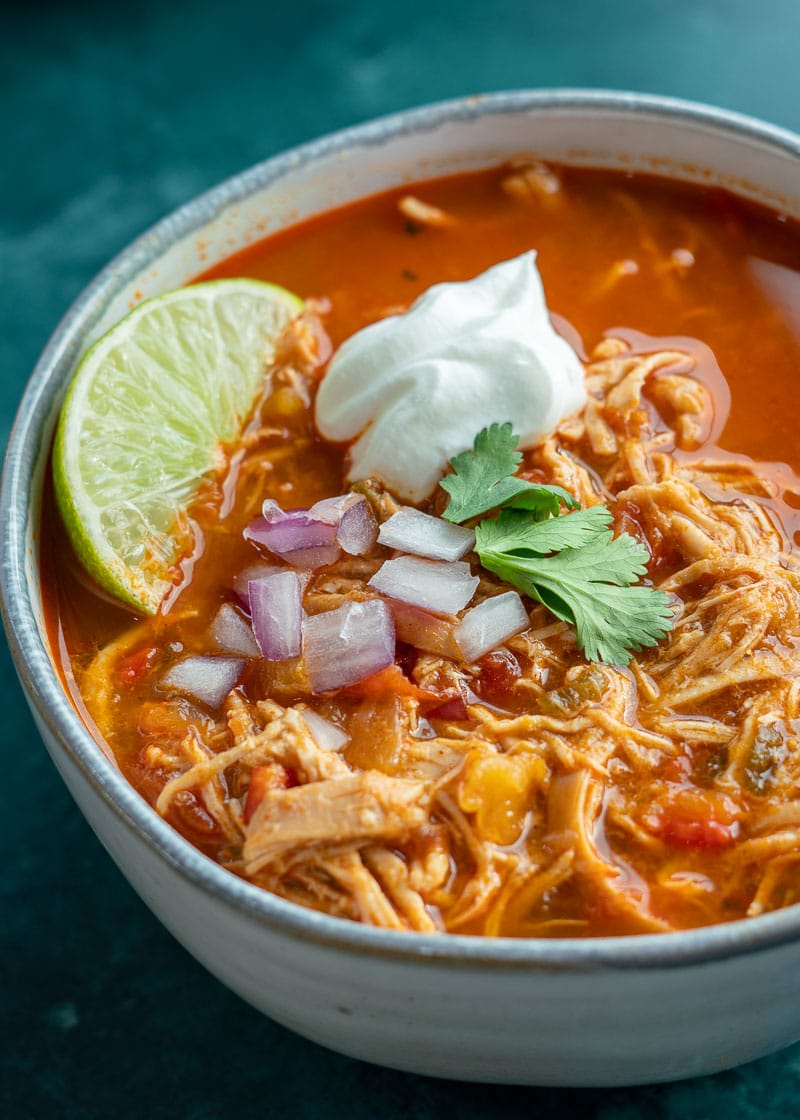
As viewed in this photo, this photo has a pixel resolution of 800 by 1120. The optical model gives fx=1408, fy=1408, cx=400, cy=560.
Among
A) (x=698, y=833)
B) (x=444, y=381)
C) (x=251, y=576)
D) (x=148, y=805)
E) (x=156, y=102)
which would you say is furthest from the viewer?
(x=156, y=102)

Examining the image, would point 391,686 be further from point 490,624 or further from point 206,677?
point 206,677

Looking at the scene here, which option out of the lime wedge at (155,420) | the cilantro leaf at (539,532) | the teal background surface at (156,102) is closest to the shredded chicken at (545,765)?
the cilantro leaf at (539,532)

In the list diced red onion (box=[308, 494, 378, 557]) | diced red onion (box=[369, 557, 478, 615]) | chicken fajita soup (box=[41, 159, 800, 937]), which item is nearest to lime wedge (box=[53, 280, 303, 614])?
chicken fajita soup (box=[41, 159, 800, 937])

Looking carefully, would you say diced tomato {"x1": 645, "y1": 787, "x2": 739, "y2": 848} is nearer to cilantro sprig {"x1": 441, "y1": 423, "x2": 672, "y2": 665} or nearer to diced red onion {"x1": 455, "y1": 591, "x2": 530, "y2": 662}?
cilantro sprig {"x1": 441, "y1": 423, "x2": 672, "y2": 665}

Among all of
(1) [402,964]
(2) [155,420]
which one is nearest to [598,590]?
(1) [402,964]

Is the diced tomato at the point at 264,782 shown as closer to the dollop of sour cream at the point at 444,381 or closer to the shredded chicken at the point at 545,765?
the shredded chicken at the point at 545,765

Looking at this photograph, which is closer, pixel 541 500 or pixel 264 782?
pixel 264 782
